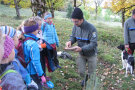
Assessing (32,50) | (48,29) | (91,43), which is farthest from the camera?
(48,29)

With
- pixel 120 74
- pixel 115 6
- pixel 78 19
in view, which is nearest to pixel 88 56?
pixel 78 19

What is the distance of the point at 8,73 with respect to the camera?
4.81 feet

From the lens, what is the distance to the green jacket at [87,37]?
Answer: 3430 millimetres

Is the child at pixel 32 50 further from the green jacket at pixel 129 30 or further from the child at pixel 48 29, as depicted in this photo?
the green jacket at pixel 129 30

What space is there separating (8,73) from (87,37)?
7.85 ft

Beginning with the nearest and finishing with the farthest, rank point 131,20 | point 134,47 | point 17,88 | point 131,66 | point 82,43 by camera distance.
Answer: point 17,88
point 82,43
point 131,20
point 134,47
point 131,66

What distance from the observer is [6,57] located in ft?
5.02

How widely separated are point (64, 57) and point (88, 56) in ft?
9.43

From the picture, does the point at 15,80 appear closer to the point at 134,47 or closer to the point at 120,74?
the point at 134,47

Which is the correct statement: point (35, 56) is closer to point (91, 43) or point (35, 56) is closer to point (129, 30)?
point (91, 43)

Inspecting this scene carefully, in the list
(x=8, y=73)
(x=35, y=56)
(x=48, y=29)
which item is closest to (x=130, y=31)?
(x=48, y=29)

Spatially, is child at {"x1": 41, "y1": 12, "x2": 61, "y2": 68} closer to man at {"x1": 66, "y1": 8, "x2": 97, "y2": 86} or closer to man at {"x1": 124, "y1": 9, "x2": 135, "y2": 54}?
man at {"x1": 66, "y1": 8, "x2": 97, "y2": 86}

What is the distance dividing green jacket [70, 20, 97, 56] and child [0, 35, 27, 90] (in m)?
2.14

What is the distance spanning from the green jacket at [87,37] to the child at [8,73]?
214 cm
